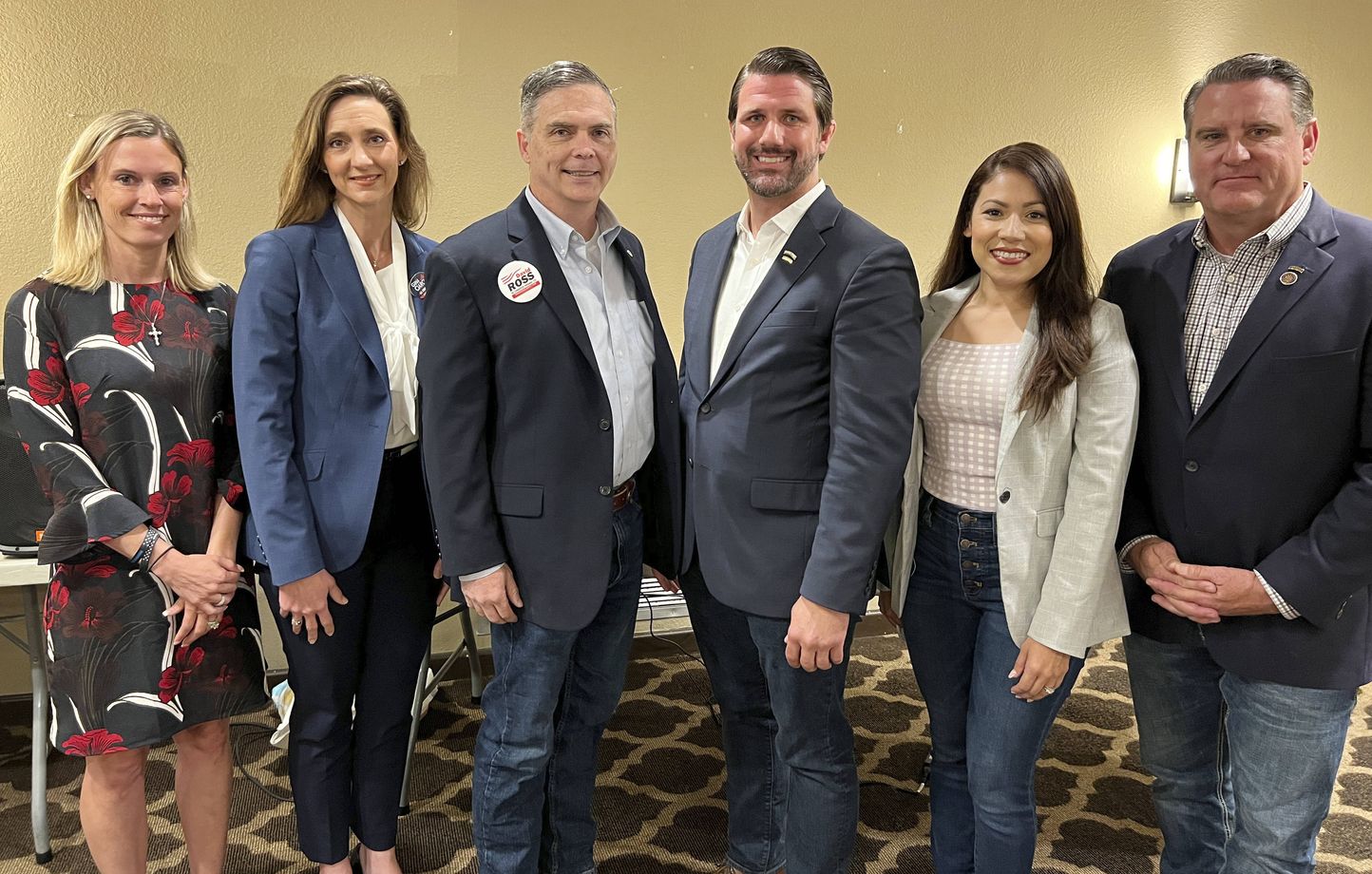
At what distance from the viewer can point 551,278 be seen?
73.0 inches

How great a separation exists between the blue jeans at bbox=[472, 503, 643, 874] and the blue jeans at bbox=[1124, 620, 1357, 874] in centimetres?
109

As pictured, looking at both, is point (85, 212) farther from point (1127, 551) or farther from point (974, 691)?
point (1127, 551)

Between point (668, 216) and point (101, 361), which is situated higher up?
point (668, 216)

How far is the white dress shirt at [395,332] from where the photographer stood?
6.69 ft

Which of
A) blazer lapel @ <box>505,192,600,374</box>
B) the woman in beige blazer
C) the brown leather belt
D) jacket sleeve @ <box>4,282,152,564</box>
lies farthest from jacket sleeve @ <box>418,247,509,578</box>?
the woman in beige blazer

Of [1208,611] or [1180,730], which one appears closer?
[1208,611]

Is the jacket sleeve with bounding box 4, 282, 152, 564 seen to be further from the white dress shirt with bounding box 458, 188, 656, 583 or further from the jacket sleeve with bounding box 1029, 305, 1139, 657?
the jacket sleeve with bounding box 1029, 305, 1139, 657

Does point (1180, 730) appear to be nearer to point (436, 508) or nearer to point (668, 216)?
point (436, 508)

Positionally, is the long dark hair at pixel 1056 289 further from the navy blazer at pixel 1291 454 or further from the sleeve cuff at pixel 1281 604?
the sleeve cuff at pixel 1281 604

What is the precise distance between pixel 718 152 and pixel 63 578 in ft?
8.97

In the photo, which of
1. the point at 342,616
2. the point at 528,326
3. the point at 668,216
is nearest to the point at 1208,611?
the point at 528,326

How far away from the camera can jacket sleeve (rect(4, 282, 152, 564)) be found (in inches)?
75.1

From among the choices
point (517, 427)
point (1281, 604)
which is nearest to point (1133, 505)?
point (1281, 604)

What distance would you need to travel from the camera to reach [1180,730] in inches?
75.9
